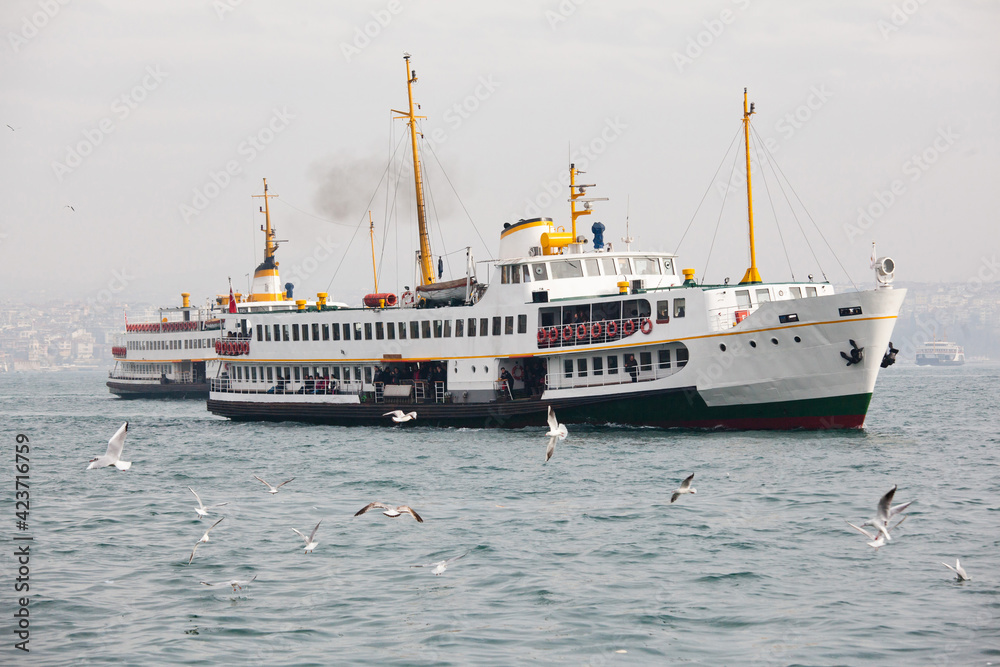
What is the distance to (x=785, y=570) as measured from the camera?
60.4ft

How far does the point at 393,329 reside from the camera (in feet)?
150

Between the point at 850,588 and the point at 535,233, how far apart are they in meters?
28.0

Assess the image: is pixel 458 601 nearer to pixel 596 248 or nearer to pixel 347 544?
pixel 347 544

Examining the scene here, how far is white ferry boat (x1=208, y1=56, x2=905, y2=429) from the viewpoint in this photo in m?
35.4

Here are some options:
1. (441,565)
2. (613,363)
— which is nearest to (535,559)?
(441,565)

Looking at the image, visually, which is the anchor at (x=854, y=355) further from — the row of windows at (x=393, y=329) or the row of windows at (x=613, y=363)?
the row of windows at (x=393, y=329)

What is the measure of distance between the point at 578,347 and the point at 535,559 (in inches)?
808

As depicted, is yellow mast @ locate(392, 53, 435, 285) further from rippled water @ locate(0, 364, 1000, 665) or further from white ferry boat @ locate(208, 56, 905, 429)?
rippled water @ locate(0, 364, 1000, 665)

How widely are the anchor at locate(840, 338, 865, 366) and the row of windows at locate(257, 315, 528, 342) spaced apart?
12.5m

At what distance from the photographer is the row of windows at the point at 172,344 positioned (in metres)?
88.1

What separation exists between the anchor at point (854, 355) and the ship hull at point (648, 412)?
1.72 metres

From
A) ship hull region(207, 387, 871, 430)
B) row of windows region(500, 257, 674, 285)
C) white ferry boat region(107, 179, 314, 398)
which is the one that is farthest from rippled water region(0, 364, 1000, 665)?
white ferry boat region(107, 179, 314, 398)

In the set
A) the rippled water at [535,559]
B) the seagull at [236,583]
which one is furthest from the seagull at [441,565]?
the seagull at [236,583]

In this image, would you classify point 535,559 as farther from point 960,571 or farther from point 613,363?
point 613,363
